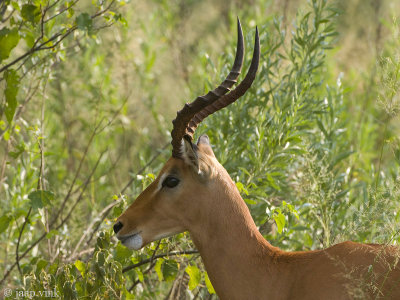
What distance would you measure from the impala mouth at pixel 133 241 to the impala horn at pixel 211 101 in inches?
24.8

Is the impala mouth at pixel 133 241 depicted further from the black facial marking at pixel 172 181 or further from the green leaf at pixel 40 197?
the green leaf at pixel 40 197

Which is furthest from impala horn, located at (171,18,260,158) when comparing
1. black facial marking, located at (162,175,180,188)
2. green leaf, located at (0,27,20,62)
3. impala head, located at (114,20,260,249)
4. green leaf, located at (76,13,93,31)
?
green leaf, located at (0,27,20,62)

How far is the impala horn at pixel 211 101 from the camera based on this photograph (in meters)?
4.52

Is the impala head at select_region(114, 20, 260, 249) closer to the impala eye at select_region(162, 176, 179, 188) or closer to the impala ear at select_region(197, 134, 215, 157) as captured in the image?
the impala eye at select_region(162, 176, 179, 188)

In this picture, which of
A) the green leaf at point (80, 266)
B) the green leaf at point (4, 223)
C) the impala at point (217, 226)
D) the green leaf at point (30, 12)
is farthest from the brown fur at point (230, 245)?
the green leaf at point (30, 12)

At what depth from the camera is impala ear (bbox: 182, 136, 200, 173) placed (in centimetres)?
458

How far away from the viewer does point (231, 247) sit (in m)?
4.56

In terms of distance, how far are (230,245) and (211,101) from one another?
3.26 feet

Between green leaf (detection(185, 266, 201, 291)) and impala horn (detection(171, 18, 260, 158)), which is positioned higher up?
impala horn (detection(171, 18, 260, 158))

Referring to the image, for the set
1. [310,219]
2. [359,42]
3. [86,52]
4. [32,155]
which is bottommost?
[310,219]

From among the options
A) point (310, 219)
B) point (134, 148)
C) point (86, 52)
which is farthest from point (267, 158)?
point (134, 148)

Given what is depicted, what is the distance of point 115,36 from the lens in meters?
10.6

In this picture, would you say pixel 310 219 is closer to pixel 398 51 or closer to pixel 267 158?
pixel 267 158

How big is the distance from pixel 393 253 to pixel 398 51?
69.2 inches
